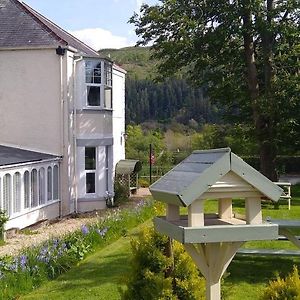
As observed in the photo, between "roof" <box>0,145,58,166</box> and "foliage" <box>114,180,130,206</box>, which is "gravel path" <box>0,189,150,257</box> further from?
"roof" <box>0,145,58,166</box>

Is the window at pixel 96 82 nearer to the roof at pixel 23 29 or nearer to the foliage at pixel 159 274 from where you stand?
the roof at pixel 23 29

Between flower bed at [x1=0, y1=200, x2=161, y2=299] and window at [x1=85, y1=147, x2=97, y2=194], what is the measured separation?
6.33 m

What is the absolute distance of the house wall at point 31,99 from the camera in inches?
822

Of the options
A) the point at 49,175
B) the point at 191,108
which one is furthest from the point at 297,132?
the point at 191,108

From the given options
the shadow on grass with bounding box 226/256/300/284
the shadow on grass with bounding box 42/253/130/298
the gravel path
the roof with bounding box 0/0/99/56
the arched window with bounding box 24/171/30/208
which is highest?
the roof with bounding box 0/0/99/56

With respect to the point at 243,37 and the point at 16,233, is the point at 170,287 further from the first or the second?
the point at 243,37

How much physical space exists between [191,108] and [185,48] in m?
97.5

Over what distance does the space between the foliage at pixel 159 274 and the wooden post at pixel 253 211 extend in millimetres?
1313

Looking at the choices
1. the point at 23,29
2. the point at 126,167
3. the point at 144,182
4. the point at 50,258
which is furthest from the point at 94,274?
the point at 144,182

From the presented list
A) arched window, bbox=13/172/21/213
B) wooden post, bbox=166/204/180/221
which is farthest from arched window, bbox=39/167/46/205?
wooden post, bbox=166/204/180/221

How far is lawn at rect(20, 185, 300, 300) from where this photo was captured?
30.7ft

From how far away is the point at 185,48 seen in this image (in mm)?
22516

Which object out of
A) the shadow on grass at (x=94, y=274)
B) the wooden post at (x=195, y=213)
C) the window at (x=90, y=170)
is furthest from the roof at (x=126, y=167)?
the wooden post at (x=195, y=213)

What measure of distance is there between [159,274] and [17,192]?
1241 cm
